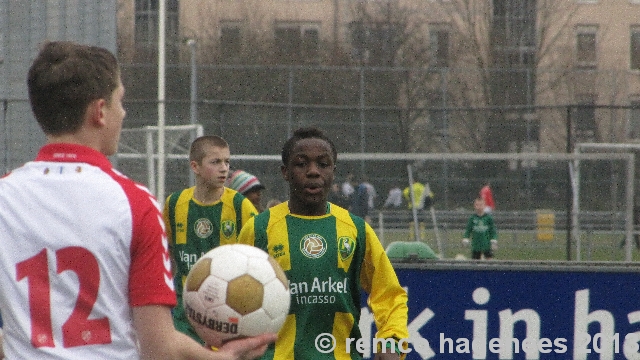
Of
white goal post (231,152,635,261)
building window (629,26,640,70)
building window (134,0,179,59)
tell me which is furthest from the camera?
building window (629,26,640,70)

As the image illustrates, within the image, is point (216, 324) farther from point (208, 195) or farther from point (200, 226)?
point (208, 195)

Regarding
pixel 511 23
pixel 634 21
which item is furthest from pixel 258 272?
pixel 634 21

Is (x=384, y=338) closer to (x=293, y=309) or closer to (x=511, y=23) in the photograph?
(x=293, y=309)

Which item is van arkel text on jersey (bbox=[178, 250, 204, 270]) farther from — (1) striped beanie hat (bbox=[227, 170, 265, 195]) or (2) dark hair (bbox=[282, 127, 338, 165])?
(2) dark hair (bbox=[282, 127, 338, 165])

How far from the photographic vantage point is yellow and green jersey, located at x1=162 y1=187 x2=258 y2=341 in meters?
6.97

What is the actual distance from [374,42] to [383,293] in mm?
22524

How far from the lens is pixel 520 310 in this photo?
705 centimetres

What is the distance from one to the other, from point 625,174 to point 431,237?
3345 millimetres

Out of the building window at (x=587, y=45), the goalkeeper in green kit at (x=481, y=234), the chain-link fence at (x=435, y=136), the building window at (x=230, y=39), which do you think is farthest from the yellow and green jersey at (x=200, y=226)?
the building window at (x=587, y=45)

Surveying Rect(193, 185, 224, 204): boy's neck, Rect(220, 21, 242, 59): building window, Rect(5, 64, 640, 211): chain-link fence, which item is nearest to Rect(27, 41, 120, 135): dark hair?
Rect(193, 185, 224, 204): boy's neck

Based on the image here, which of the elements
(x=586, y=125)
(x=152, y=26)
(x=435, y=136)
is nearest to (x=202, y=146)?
(x=435, y=136)

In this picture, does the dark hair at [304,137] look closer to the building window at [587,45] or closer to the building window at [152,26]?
the building window at [152,26]

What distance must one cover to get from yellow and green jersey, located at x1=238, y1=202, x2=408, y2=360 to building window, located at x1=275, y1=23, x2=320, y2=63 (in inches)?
870

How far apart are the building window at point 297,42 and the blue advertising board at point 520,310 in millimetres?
19672
